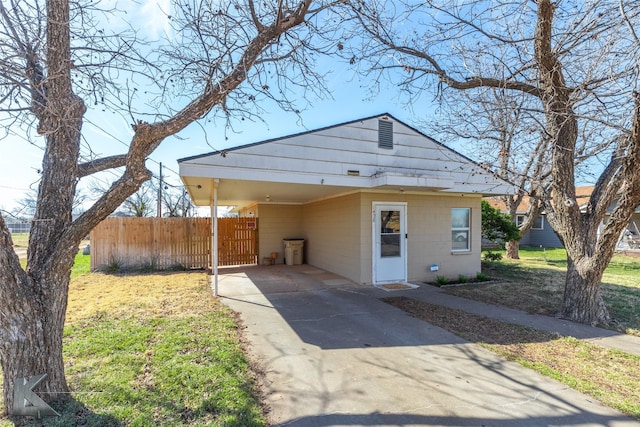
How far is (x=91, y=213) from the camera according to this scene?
2877 mm

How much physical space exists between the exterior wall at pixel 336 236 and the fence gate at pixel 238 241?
87.9 inches

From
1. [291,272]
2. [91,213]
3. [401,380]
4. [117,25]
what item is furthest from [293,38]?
[291,272]

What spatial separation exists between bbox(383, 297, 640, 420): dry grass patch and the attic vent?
4.12 metres

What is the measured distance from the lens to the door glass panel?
836 centimetres

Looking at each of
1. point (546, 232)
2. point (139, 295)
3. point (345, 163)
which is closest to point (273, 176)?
point (345, 163)

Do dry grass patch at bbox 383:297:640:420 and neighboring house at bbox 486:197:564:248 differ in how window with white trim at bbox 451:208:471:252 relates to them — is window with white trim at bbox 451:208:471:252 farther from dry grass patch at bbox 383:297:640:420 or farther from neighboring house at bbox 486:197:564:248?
neighboring house at bbox 486:197:564:248

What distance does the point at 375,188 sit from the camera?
7.89 m

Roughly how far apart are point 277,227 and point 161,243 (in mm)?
4247

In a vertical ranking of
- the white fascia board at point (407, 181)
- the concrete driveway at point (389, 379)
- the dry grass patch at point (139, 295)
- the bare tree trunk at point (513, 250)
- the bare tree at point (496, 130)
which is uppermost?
the bare tree at point (496, 130)

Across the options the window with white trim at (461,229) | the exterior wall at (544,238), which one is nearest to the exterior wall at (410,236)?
the window with white trim at (461,229)

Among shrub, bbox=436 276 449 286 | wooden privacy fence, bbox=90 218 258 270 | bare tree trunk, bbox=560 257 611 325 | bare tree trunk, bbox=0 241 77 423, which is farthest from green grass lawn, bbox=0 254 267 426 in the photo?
shrub, bbox=436 276 449 286

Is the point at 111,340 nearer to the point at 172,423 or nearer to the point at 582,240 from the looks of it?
the point at 172,423

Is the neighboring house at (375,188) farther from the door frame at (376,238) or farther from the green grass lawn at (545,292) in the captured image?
the green grass lawn at (545,292)

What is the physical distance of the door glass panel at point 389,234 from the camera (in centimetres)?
836
